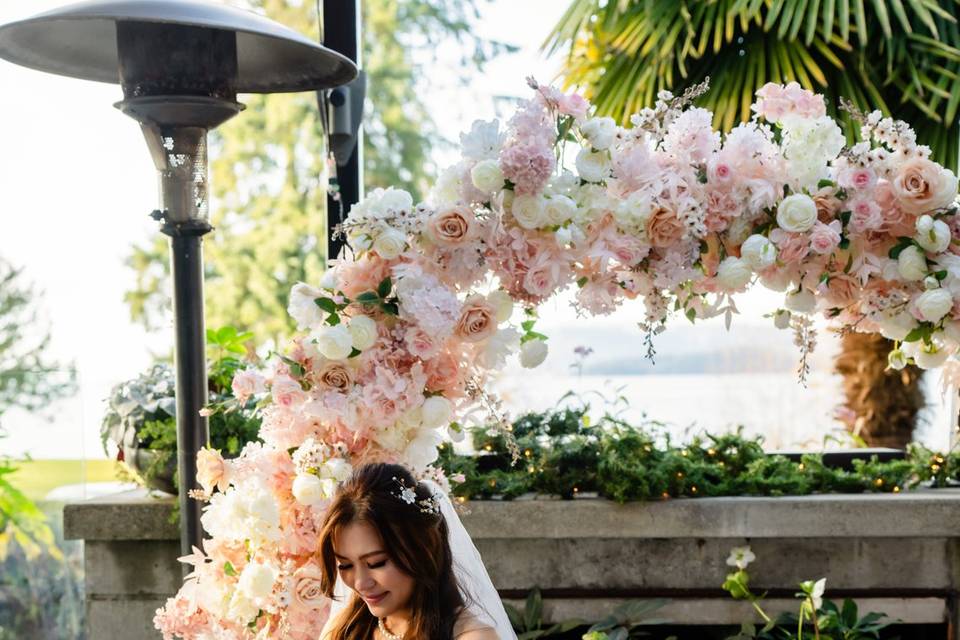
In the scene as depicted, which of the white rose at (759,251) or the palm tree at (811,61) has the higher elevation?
the palm tree at (811,61)

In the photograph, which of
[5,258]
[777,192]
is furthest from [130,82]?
[5,258]

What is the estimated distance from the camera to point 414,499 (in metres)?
2.21

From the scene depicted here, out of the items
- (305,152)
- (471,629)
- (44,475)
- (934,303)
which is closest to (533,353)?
(471,629)

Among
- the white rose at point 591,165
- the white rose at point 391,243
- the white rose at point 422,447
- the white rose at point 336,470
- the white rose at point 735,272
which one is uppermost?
the white rose at point 591,165

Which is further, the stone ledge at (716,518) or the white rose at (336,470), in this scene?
the stone ledge at (716,518)

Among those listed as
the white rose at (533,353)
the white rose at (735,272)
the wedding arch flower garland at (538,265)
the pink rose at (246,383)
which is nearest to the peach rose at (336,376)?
the wedding arch flower garland at (538,265)

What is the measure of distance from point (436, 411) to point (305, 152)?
12129 mm

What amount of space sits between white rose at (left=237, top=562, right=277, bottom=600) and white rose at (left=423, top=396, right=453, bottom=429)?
44cm

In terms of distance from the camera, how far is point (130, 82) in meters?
2.21

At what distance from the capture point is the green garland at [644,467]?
10.8 feet

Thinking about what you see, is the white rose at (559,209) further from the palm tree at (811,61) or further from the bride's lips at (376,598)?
the palm tree at (811,61)

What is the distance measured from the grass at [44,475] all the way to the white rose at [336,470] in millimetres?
2101

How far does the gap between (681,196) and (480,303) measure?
455 mm

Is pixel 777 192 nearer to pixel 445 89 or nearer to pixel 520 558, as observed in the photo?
pixel 520 558
